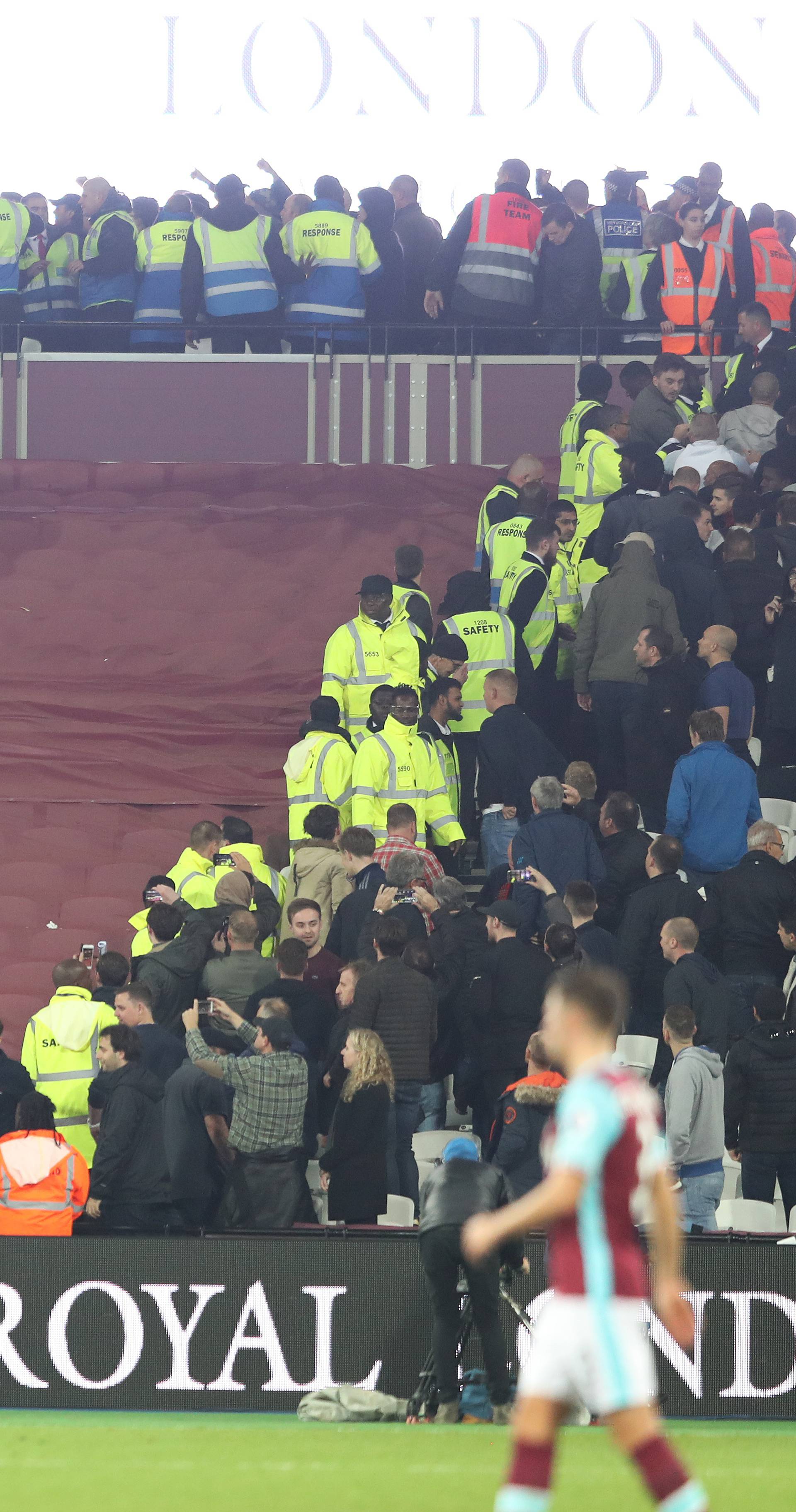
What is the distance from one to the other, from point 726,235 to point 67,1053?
1079 cm


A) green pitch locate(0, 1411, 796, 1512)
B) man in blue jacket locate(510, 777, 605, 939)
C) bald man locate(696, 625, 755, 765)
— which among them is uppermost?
bald man locate(696, 625, 755, 765)

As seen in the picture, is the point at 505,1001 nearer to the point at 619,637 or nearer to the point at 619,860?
the point at 619,860

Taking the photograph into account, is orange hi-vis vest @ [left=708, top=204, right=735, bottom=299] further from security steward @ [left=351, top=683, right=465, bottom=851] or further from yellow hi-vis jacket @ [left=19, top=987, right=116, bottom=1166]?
yellow hi-vis jacket @ [left=19, top=987, right=116, bottom=1166]

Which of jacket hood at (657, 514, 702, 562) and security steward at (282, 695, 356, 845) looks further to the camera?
jacket hood at (657, 514, 702, 562)

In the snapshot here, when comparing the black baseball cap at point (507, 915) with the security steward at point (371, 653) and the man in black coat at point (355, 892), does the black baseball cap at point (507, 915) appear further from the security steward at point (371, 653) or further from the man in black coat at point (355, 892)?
the security steward at point (371, 653)

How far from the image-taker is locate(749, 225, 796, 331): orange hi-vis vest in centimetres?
1864

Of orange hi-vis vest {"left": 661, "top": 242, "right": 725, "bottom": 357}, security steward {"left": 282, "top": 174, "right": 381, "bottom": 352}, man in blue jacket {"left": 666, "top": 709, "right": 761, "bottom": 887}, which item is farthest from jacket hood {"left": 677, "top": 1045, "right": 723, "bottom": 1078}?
security steward {"left": 282, "top": 174, "right": 381, "bottom": 352}

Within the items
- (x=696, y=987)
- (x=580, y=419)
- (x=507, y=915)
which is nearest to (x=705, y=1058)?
(x=696, y=987)

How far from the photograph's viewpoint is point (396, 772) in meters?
12.6

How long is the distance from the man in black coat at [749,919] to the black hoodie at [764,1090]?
0.99 meters

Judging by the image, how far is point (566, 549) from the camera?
1535 centimetres

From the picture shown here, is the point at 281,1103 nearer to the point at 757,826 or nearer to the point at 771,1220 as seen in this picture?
the point at 771,1220

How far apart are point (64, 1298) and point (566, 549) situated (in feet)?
26.3

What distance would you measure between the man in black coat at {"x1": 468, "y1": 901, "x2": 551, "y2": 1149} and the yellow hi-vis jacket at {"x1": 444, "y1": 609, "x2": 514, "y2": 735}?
3.26 m
